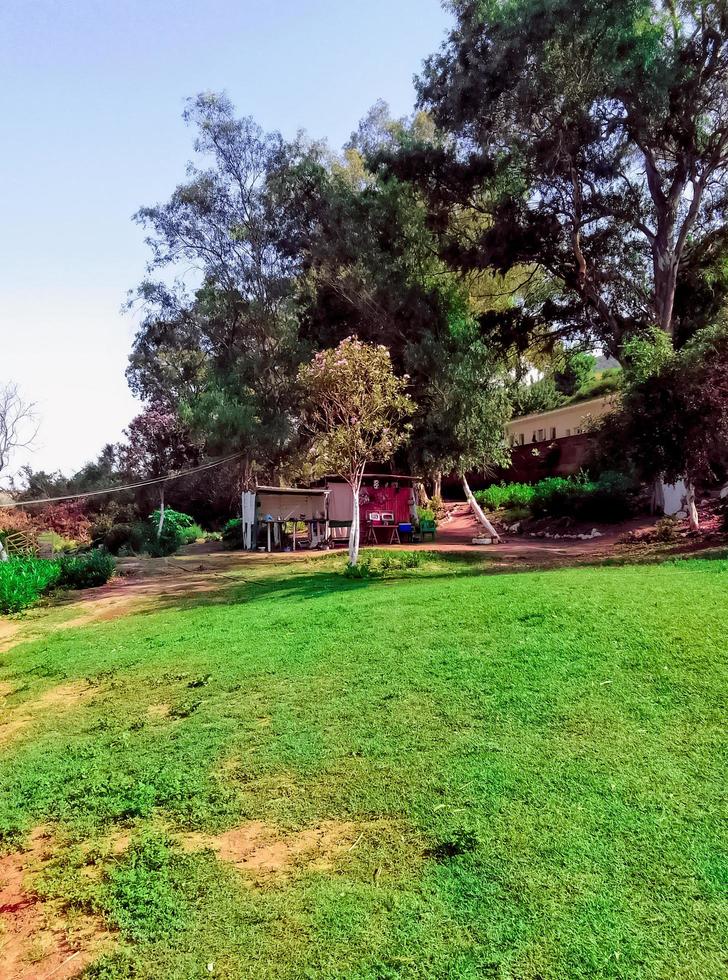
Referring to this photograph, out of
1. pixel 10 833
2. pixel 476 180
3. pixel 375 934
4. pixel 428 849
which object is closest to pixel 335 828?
pixel 428 849

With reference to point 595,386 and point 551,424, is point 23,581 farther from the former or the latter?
point 595,386

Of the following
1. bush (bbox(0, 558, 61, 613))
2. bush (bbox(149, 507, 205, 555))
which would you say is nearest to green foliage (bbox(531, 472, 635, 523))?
bush (bbox(149, 507, 205, 555))

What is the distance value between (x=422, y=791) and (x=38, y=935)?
170 centimetres

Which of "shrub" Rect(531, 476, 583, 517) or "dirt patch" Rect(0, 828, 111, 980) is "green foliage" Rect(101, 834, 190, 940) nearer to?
"dirt patch" Rect(0, 828, 111, 980)

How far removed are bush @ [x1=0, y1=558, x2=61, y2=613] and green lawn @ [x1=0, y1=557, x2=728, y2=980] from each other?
570 cm

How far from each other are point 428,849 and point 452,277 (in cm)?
1721

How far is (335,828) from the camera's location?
294 cm

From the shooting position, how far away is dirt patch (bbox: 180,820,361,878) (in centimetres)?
272

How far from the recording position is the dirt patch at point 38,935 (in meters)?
2.28

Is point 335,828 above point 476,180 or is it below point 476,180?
below

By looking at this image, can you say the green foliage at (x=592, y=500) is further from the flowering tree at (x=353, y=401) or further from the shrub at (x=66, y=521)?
the shrub at (x=66, y=521)

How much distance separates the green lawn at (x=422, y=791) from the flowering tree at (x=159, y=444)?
23159 mm

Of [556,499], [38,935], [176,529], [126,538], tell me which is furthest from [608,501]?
[38,935]

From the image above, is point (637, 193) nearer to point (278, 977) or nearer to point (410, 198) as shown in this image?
point (410, 198)
